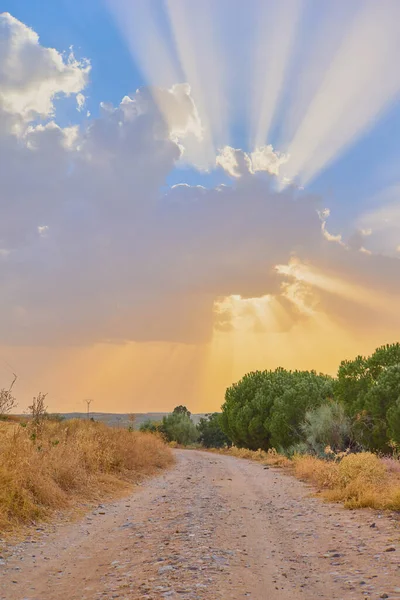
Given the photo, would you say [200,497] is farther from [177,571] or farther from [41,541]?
[177,571]

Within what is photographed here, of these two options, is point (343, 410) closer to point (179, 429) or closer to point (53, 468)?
point (53, 468)

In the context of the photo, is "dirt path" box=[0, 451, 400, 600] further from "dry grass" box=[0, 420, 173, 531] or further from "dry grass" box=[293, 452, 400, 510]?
"dry grass" box=[0, 420, 173, 531]

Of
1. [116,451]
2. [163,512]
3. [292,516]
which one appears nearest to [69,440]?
[116,451]

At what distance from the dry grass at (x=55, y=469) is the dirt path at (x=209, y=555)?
84cm

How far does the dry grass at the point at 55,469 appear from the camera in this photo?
10.3 m

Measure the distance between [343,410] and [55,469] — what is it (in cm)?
2252

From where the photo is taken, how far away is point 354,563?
7508 mm

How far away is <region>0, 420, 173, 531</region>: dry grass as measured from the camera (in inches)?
407

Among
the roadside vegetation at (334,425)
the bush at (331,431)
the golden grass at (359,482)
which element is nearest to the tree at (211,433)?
the roadside vegetation at (334,425)

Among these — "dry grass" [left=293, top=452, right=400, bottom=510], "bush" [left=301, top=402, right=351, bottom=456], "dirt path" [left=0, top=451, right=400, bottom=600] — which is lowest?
"dirt path" [left=0, top=451, right=400, bottom=600]

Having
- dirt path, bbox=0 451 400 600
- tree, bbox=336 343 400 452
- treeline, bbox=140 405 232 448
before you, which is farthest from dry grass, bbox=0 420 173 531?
treeline, bbox=140 405 232 448

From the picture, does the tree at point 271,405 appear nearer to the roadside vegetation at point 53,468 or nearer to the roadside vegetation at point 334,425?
the roadside vegetation at point 334,425

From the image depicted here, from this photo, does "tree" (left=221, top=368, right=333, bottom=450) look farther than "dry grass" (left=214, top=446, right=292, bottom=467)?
Yes

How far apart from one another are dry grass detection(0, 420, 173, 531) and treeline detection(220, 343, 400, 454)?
42.6ft
